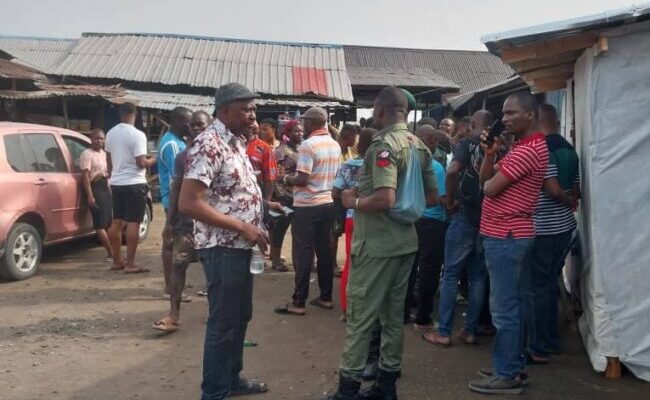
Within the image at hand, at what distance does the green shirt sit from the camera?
340cm

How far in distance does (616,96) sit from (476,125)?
3.53 feet

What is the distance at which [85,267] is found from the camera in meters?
7.32

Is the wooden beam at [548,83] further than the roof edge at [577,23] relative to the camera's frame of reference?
Yes

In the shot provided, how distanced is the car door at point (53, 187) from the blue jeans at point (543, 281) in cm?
528

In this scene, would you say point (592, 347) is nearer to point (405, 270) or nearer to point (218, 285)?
point (405, 270)

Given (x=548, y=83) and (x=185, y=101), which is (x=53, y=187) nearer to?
(x=548, y=83)

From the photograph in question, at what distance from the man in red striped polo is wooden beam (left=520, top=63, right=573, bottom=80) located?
1745 mm

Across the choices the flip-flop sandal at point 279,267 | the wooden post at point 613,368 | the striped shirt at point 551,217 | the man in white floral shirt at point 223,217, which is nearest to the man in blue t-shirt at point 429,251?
the striped shirt at point 551,217

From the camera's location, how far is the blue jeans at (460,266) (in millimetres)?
4566

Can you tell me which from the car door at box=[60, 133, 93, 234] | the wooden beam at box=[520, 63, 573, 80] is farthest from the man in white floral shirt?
the car door at box=[60, 133, 93, 234]

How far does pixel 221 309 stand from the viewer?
10.5 ft

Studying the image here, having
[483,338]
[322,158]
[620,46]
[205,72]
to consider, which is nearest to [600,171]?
[620,46]

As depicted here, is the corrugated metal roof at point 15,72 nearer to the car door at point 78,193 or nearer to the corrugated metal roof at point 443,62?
the car door at point 78,193

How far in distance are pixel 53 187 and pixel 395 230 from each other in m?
4.92
